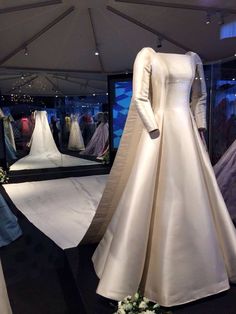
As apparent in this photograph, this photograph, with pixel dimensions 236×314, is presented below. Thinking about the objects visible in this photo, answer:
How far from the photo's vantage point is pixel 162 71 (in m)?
1.65

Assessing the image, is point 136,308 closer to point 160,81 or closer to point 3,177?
point 160,81

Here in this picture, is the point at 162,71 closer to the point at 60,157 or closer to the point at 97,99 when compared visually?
the point at 97,99

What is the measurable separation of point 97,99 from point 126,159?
3442 millimetres

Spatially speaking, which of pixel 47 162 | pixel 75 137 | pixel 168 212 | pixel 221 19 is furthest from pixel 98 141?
pixel 168 212

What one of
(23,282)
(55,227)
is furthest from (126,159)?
(55,227)

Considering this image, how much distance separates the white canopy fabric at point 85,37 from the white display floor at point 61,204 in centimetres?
161

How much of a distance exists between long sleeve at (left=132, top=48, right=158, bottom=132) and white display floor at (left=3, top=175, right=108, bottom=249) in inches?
56.2

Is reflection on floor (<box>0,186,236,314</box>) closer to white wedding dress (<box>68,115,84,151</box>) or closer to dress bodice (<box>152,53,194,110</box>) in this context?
dress bodice (<box>152,53,194,110</box>)

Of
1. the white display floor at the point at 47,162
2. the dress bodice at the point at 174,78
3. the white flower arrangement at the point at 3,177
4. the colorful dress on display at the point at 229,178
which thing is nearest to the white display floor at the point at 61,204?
the white flower arrangement at the point at 3,177

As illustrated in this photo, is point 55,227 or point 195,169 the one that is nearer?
point 195,169

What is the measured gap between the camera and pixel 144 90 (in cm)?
164

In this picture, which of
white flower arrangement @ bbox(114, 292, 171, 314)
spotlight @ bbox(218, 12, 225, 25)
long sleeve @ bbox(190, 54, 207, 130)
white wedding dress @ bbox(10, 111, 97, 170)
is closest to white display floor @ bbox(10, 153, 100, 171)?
white wedding dress @ bbox(10, 111, 97, 170)

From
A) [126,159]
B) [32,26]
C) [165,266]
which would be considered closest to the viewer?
[165,266]

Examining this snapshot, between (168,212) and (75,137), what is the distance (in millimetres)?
3950
